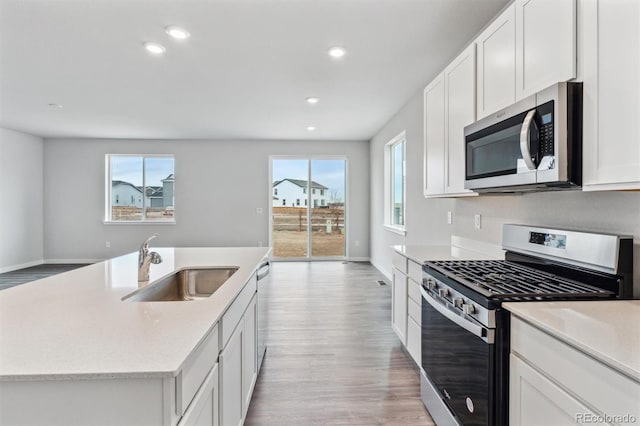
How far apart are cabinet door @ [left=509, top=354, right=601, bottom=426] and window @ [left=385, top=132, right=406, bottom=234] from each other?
3.82 m

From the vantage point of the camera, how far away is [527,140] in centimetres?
145

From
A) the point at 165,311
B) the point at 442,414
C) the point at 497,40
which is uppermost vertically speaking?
the point at 497,40

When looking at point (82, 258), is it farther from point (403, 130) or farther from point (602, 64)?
point (602, 64)

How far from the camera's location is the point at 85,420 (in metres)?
0.81

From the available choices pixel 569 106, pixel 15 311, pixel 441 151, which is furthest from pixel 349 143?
pixel 15 311

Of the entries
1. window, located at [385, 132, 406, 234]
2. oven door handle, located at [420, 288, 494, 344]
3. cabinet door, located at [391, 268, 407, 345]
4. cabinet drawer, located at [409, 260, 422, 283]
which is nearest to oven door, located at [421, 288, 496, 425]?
oven door handle, located at [420, 288, 494, 344]

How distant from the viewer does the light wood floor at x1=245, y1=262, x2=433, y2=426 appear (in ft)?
6.48

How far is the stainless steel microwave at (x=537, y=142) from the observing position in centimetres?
130

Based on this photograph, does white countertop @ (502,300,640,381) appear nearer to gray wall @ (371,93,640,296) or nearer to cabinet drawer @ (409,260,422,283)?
gray wall @ (371,93,640,296)

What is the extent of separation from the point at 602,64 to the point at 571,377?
42.6 inches

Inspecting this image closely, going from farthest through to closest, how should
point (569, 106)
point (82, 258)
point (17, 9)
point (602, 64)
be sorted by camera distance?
point (82, 258) → point (17, 9) → point (569, 106) → point (602, 64)

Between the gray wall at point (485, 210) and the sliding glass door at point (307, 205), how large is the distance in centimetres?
121

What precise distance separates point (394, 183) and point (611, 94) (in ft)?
15.1

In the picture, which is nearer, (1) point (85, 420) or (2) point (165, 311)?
(1) point (85, 420)
